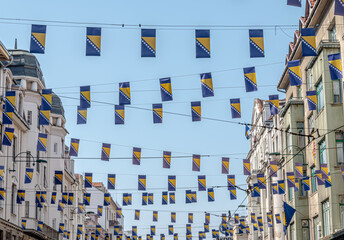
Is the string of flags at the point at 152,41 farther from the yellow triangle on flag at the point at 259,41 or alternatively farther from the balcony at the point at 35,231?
the balcony at the point at 35,231

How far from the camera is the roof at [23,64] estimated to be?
2140 inches

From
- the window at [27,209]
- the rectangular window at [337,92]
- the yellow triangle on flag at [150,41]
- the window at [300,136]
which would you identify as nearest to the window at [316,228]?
the window at [300,136]

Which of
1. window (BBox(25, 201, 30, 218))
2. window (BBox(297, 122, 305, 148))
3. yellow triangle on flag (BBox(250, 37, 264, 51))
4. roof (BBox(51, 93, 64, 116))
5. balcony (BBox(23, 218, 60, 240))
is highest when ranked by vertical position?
roof (BBox(51, 93, 64, 116))

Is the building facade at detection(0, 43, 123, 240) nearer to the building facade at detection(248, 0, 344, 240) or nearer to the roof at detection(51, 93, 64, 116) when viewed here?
the roof at detection(51, 93, 64, 116)

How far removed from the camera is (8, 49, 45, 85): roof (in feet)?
178

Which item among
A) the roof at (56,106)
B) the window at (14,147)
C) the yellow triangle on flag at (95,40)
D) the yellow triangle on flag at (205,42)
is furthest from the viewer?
the roof at (56,106)

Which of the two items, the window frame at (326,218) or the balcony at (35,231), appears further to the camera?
the balcony at (35,231)

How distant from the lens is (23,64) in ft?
180

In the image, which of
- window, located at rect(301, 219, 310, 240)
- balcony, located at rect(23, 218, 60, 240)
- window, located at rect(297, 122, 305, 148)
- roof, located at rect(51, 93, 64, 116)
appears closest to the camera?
window, located at rect(297, 122, 305, 148)

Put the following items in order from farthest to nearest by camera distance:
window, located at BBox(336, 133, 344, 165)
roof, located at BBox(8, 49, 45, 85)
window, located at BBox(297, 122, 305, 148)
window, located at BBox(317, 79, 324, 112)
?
roof, located at BBox(8, 49, 45, 85) → window, located at BBox(297, 122, 305, 148) → window, located at BBox(317, 79, 324, 112) → window, located at BBox(336, 133, 344, 165)

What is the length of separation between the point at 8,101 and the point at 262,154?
35726mm

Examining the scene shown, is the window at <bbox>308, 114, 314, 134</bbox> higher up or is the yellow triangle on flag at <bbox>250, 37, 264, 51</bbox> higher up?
the window at <bbox>308, 114, 314, 134</bbox>

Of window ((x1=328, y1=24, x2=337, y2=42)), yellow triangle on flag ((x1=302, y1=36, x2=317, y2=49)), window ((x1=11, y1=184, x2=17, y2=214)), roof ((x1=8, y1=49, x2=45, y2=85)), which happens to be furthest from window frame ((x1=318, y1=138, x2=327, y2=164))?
roof ((x1=8, y1=49, x2=45, y2=85))

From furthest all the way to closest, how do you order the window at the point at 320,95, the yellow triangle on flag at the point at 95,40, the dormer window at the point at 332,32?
the window at the point at 320,95 → the dormer window at the point at 332,32 → the yellow triangle on flag at the point at 95,40
